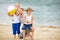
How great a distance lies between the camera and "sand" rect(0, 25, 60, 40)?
1594 millimetres

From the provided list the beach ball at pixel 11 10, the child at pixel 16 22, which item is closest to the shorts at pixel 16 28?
the child at pixel 16 22

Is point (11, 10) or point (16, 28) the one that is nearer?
point (11, 10)

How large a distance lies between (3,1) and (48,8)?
509mm

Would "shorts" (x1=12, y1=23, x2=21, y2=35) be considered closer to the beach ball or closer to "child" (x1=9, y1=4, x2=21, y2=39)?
"child" (x1=9, y1=4, x2=21, y2=39)

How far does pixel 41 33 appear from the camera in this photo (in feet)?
5.31

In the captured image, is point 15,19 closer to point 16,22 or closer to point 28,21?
point 16,22

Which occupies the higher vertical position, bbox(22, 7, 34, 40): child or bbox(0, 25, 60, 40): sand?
bbox(22, 7, 34, 40): child

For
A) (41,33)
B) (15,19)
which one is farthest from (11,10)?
(41,33)

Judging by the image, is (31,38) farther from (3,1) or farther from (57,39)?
(3,1)

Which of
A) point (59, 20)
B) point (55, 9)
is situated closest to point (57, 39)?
point (59, 20)

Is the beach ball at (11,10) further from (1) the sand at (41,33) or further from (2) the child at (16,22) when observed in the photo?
(1) the sand at (41,33)

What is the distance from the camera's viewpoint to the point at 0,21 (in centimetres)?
164

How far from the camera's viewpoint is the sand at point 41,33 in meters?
1.59

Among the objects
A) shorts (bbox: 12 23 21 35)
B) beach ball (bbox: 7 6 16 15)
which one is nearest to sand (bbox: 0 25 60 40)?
shorts (bbox: 12 23 21 35)
